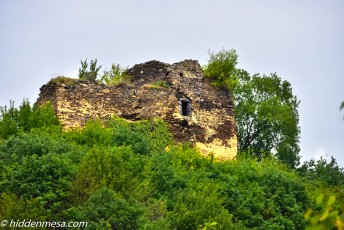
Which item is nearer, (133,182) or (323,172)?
(133,182)

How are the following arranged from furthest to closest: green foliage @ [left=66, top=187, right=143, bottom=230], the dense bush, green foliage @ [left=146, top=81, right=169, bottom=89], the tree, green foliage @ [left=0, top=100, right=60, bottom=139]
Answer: the tree < green foliage @ [left=146, top=81, right=169, bottom=89] < green foliage @ [left=0, top=100, right=60, bottom=139] < the dense bush < green foliage @ [left=66, top=187, right=143, bottom=230]

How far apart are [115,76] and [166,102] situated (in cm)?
251

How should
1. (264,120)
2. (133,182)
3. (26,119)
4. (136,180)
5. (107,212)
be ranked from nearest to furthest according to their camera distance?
(107,212) < (133,182) < (136,180) < (26,119) < (264,120)

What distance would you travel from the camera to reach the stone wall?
23094mm

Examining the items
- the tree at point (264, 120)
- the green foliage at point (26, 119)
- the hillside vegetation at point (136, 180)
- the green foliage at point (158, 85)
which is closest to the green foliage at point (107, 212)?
the hillside vegetation at point (136, 180)

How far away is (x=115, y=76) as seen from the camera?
25.8 metres

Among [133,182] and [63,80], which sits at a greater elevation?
[63,80]

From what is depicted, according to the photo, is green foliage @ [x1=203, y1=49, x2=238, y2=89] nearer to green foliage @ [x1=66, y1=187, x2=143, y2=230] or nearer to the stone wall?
the stone wall

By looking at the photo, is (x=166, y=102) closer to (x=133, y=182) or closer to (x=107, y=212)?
(x=133, y=182)

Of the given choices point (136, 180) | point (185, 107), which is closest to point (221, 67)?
point (185, 107)

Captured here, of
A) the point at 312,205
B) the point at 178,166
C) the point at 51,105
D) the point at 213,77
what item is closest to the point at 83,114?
the point at 51,105

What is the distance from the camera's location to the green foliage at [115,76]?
2469 cm

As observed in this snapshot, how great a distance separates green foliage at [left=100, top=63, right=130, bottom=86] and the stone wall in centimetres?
27

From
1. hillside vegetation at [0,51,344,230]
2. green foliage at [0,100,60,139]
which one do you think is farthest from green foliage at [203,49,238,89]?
green foliage at [0,100,60,139]
